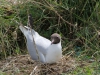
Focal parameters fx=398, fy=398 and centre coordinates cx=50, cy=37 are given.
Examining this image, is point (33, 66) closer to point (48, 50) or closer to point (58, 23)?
point (48, 50)

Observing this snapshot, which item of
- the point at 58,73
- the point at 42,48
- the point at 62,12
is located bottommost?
the point at 58,73

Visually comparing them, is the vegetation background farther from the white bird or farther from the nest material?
the white bird

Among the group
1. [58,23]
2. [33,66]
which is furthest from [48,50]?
[58,23]

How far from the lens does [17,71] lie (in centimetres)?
470

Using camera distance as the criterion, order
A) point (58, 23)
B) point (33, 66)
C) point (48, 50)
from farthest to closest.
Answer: point (58, 23) → point (33, 66) → point (48, 50)

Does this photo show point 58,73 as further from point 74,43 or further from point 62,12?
point 62,12

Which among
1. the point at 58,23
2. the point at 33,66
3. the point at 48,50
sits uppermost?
the point at 58,23

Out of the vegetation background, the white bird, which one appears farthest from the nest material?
the vegetation background

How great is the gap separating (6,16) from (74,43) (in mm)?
1060

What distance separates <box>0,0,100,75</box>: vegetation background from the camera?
17.3ft

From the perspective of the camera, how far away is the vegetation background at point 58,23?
5258mm

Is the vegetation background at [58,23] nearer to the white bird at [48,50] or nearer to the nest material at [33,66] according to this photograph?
the nest material at [33,66]

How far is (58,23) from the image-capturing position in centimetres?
535

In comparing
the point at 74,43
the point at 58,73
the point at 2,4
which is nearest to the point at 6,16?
the point at 2,4
